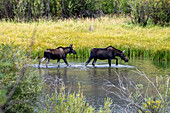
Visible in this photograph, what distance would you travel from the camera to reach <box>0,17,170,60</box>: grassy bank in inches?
746

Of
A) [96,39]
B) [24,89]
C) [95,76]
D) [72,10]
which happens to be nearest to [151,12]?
[72,10]

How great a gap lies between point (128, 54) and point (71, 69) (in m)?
6.75

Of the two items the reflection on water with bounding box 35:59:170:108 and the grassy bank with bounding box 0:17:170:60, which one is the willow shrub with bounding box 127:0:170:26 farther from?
the reflection on water with bounding box 35:59:170:108

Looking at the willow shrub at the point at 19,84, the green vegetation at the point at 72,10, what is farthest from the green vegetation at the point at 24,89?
the green vegetation at the point at 72,10

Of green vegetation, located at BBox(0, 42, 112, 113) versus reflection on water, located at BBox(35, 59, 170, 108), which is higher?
green vegetation, located at BBox(0, 42, 112, 113)

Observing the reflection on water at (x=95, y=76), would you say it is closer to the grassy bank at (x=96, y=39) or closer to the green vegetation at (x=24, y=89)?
the green vegetation at (x=24, y=89)

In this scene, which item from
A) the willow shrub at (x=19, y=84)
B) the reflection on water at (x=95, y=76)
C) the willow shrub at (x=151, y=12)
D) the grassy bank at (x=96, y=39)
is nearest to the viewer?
the willow shrub at (x=19, y=84)

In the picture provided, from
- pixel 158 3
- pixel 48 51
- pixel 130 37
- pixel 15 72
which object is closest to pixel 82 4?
pixel 158 3

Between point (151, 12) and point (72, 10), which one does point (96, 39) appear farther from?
point (72, 10)

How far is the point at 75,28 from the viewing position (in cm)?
2809

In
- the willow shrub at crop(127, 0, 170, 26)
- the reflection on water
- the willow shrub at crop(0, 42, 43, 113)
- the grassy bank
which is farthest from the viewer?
the willow shrub at crop(127, 0, 170, 26)

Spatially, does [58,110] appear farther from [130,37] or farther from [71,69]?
[130,37]

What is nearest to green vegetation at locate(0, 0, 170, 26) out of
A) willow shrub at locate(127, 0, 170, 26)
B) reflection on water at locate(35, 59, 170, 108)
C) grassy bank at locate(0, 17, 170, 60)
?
willow shrub at locate(127, 0, 170, 26)

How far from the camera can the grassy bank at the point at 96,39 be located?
62.2 ft
